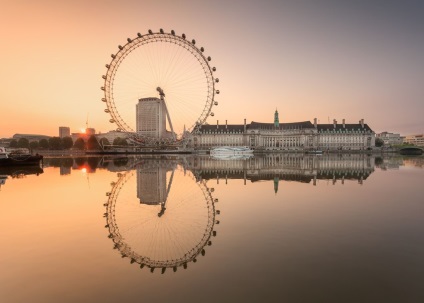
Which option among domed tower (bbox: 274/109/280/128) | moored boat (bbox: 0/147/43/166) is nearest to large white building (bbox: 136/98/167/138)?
moored boat (bbox: 0/147/43/166)

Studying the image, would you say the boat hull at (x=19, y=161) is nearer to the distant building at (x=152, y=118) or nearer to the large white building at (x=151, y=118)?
the distant building at (x=152, y=118)

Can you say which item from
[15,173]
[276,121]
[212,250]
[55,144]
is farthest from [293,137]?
[212,250]

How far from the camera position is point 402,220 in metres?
13.5

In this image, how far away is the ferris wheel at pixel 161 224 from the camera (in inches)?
375

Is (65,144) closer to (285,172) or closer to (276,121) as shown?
(276,121)

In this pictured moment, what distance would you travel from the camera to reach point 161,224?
12906mm

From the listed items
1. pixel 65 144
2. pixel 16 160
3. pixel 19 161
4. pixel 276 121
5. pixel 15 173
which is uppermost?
pixel 276 121

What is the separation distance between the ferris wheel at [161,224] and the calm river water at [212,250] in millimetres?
60

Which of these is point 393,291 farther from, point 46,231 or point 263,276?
point 46,231

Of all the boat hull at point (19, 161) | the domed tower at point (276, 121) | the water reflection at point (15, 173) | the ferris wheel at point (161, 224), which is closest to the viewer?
the ferris wheel at point (161, 224)

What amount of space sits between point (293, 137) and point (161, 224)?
17705cm

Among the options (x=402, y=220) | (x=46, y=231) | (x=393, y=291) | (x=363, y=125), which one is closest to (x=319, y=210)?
(x=402, y=220)

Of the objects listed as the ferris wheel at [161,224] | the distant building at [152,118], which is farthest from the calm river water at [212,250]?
the distant building at [152,118]

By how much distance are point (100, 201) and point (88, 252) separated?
920cm
